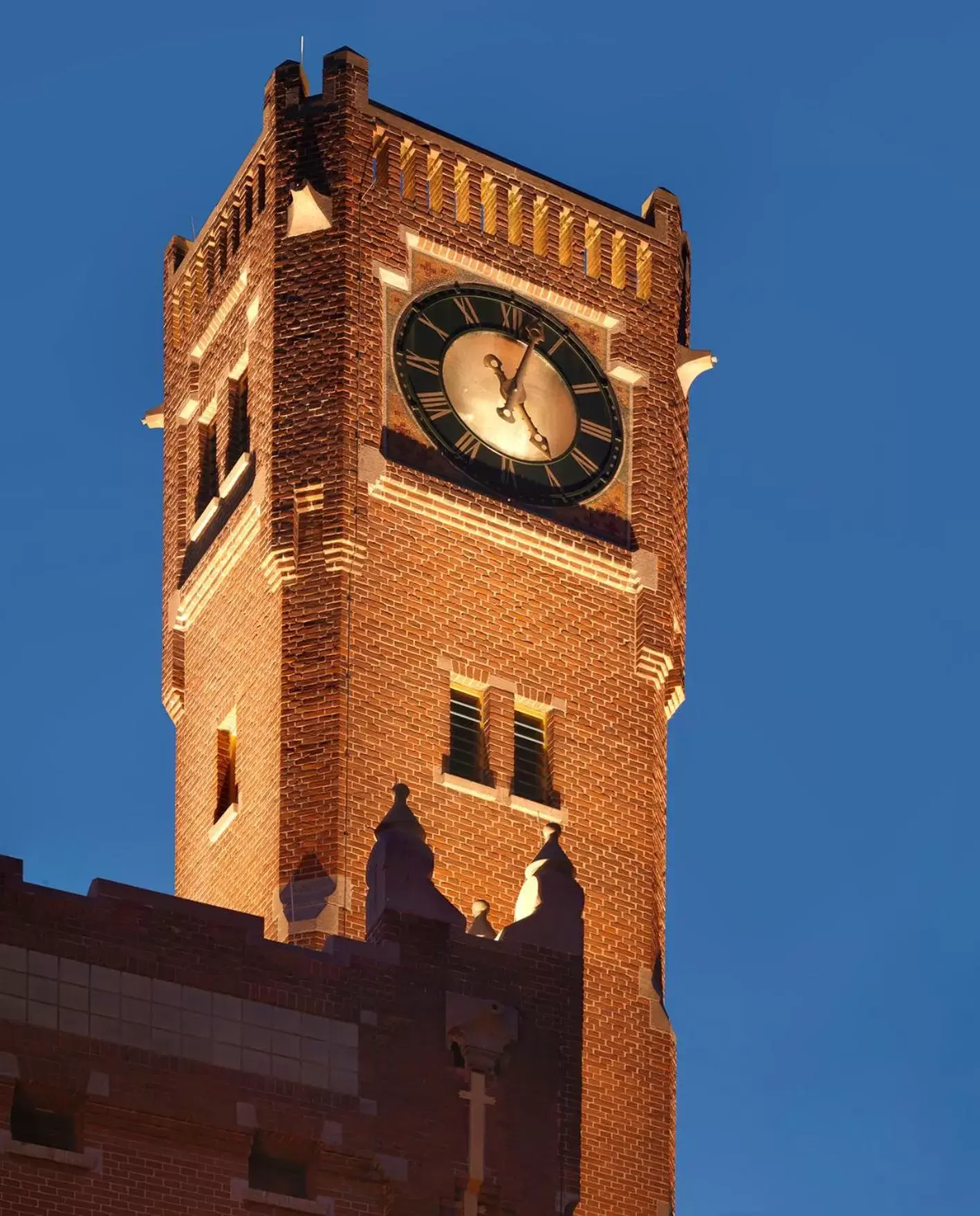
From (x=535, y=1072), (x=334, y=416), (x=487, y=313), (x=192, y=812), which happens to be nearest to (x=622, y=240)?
(x=487, y=313)

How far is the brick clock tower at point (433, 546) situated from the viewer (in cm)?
6028

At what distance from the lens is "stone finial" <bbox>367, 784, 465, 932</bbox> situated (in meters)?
47.4

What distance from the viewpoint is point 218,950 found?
148 feet

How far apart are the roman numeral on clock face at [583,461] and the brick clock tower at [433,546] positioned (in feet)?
0.14

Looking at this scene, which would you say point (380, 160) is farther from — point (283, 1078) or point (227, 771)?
point (283, 1078)

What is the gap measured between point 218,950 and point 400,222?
23345 millimetres

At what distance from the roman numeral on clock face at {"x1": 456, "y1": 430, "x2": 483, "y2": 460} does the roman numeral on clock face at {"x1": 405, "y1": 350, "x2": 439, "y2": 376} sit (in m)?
1.23

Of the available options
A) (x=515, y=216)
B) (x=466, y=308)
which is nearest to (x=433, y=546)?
(x=466, y=308)

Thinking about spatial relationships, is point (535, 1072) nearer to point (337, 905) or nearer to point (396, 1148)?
point (396, 1148)

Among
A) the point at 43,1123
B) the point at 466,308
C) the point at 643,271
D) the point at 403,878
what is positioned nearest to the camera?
the point at 43,1123

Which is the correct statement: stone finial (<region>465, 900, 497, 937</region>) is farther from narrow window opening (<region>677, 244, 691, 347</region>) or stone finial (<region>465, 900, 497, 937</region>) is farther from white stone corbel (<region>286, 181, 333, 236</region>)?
narrow window opening (<region>677, 244, 691, 347</region>)

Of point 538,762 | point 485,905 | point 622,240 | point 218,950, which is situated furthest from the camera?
point 622,240

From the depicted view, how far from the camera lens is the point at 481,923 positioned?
5569 centimetres

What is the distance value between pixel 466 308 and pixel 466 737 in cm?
828
